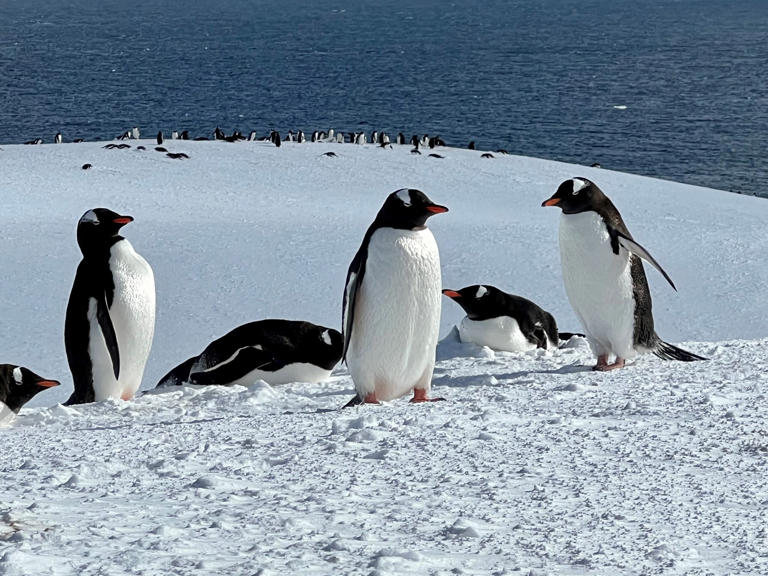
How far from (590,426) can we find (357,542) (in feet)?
3.83

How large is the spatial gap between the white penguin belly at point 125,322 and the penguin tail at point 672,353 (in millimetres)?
2442

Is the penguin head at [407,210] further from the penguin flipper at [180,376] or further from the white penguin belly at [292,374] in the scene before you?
the penguin flipper at [180,376]

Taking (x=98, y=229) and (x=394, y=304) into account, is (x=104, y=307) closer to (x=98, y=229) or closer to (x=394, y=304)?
(x=98, y=229)

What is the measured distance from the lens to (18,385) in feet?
15.4

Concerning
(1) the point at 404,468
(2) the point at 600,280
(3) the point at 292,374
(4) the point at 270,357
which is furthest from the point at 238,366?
(1) the point at 404,468

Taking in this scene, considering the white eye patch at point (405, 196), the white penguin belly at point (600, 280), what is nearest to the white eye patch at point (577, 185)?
Answer: the white penguin belly at point (600, 280)

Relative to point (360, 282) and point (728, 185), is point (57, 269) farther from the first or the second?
point (728, 185)

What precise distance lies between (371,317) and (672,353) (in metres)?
1.65

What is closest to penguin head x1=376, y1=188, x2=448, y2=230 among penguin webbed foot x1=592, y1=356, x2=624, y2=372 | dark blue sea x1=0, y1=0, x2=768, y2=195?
penguin webbed foot x1=592, y1=356, x2=624, y2=372

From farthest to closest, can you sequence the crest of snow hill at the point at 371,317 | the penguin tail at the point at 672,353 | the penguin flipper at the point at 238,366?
the penguin flipper at the point at 238,366, the penguin tail at the point at 672,353, the crest of snow hill at the point at 371,317

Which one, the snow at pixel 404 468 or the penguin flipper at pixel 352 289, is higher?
the penguin flipper at pixel 352 289

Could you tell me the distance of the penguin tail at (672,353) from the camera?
486 centimetres

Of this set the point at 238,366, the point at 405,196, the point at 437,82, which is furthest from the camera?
the point at 437,82

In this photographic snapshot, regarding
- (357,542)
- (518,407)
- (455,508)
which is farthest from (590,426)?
(357,542)
